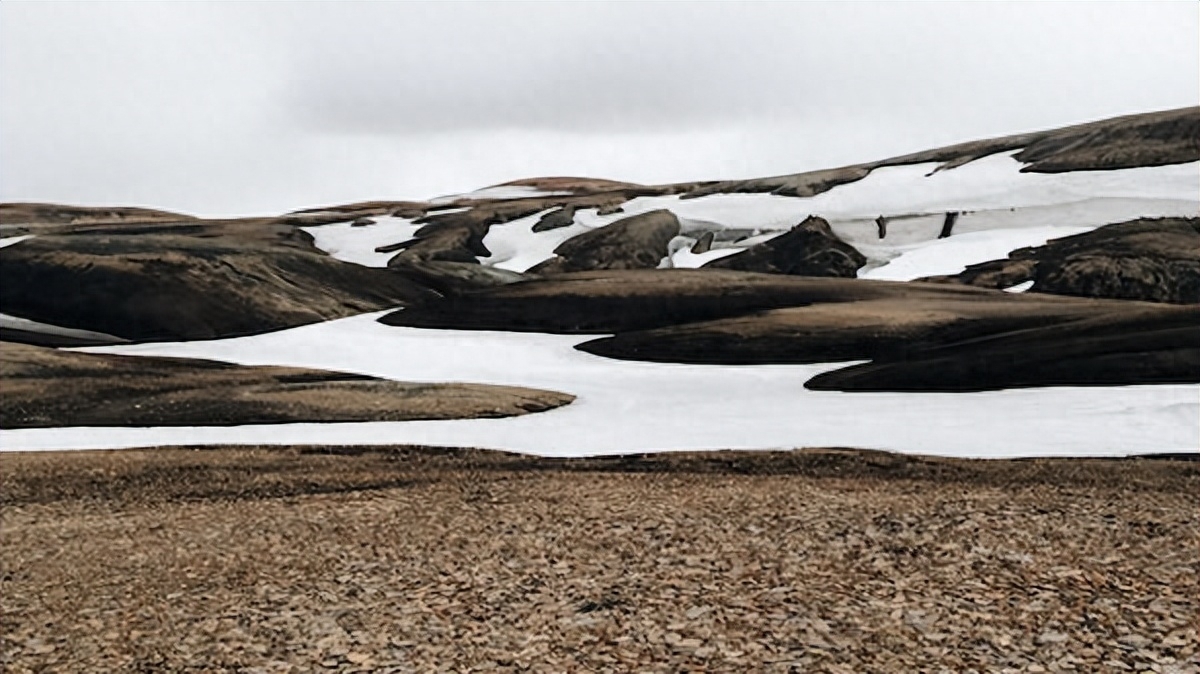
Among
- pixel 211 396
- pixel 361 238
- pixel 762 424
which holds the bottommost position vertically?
pixel 762 424

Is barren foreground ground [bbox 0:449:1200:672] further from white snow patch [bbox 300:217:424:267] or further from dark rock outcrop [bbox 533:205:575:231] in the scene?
dark rock outcrop [bbox 533:205:575:231]

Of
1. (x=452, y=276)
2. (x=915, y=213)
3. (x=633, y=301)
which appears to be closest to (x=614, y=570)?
(x=633, y=301)

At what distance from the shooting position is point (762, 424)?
31672 mm

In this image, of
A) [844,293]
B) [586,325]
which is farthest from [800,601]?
[844,293]

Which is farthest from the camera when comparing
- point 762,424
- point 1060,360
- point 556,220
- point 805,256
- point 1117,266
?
point 556,220

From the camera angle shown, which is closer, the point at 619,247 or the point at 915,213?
the point at 619,247

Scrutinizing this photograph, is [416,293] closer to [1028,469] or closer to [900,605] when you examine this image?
[1028,469]

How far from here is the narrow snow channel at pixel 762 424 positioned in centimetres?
2711

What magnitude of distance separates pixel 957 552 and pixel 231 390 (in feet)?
99.6

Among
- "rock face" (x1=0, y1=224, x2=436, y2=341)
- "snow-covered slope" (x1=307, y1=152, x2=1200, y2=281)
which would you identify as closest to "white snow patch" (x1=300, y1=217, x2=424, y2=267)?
"snow-covered slope" (x1=307, y1=152, x2=1200, y2=281)

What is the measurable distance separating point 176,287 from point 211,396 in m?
31.0

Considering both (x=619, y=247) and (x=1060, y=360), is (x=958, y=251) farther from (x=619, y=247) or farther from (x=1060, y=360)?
(x=1060, y=360)

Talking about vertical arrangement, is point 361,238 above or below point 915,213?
above

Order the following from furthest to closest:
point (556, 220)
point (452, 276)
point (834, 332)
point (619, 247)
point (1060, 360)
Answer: point (556, 220) → point (619, 247) → point (452, 276) → point (834, 332) → point (1060, 360)
